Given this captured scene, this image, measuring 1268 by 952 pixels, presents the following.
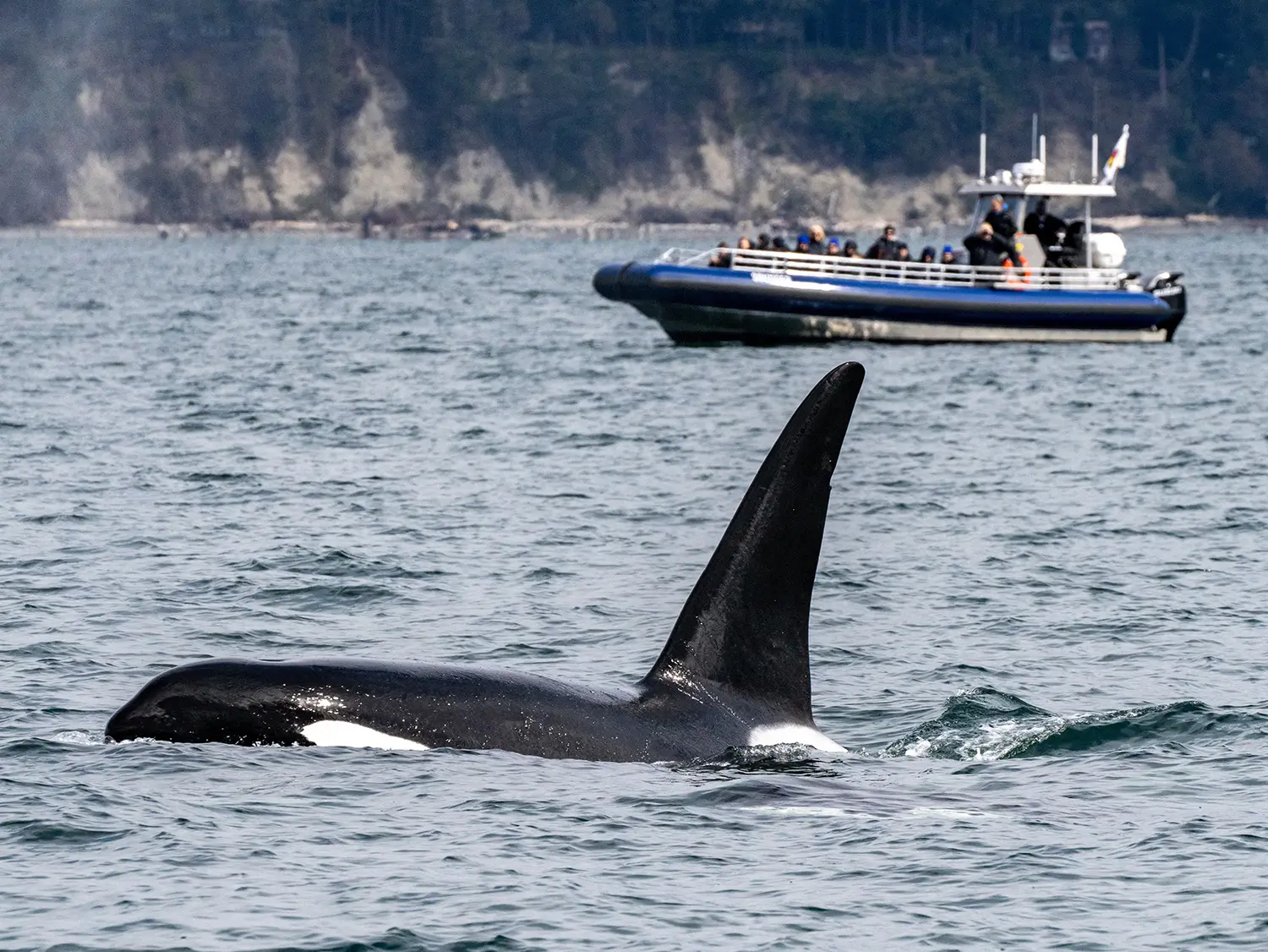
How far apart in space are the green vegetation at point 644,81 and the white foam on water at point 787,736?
5846 inches

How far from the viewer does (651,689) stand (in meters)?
10.4

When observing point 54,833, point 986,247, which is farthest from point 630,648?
point 986,247

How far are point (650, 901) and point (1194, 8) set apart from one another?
17844cm

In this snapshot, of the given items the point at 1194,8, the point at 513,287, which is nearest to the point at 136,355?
the point at 513,287

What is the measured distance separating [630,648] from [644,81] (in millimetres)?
152439

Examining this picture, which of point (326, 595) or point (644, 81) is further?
point (644, 81)

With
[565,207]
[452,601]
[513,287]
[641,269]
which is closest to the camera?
[452,601]

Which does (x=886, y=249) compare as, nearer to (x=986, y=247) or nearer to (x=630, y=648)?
(x=986, y=247)

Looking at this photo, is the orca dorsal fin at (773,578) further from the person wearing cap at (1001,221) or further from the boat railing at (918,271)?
the person wearing cap at (1001,221)

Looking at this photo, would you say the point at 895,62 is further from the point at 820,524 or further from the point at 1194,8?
the point at 820,524

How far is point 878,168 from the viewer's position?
532 feet

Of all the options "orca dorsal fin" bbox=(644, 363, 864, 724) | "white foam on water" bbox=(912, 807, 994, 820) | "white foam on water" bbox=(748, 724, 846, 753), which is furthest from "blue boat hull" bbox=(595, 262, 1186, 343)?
"white foam on water" bbox=(912, 807, 994, 820)

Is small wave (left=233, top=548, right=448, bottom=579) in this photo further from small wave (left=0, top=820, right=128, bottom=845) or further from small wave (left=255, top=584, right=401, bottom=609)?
small wave (left=0, top=820, right=128, bottom=845)

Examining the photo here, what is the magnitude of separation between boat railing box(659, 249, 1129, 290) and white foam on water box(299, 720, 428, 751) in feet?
102
